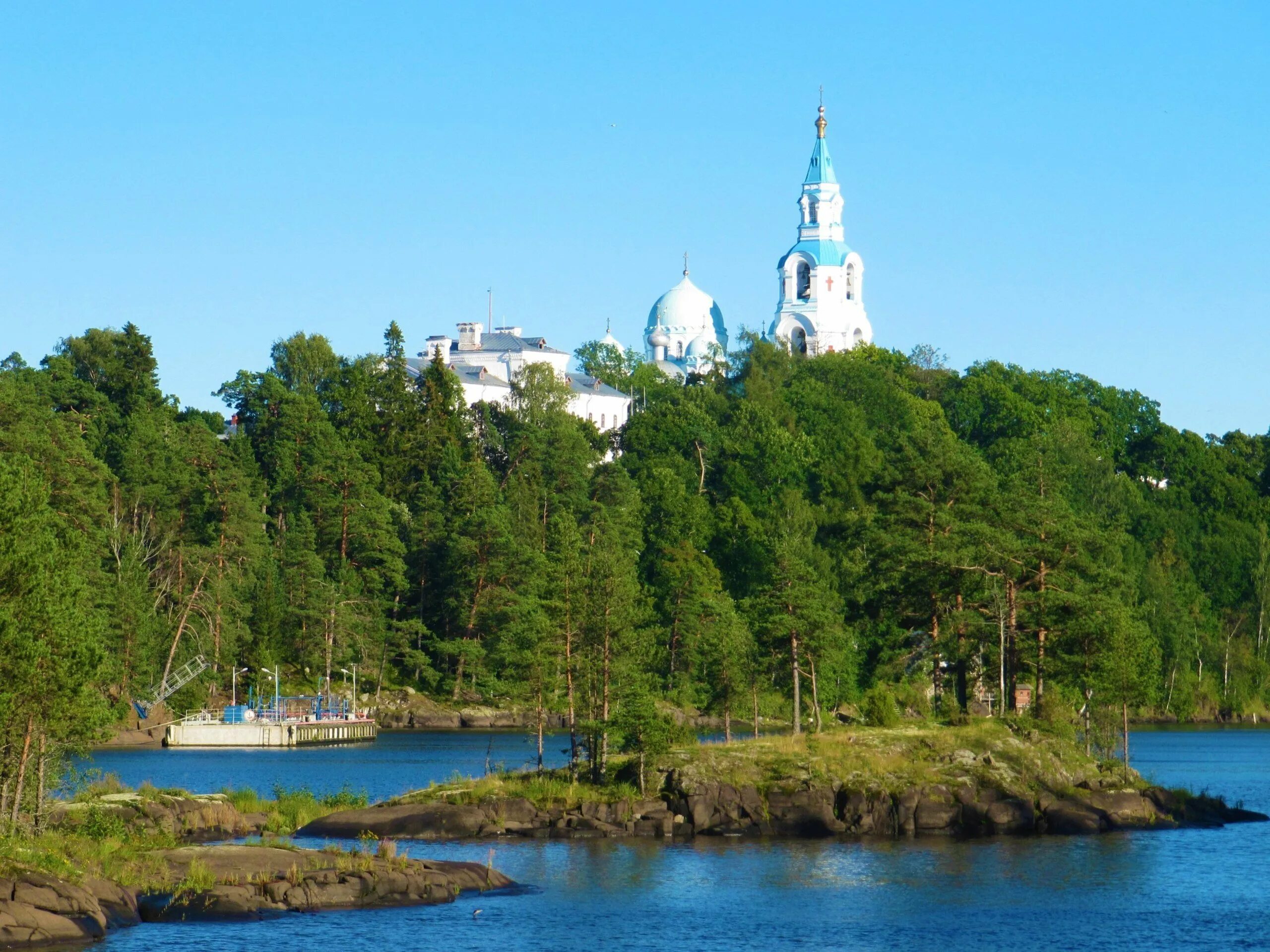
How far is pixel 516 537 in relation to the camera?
11500 cm

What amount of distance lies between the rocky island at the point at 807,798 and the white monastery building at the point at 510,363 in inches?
4039

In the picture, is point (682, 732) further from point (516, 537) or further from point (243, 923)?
point (516, 537)

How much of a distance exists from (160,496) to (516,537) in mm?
19974

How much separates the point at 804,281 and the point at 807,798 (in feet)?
457

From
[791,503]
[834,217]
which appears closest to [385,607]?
[791,503]

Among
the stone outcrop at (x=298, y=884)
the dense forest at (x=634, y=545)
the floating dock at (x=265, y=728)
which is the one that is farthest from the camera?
the floating dock at (x=265, y=728)

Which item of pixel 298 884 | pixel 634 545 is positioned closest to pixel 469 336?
pixel 634 545

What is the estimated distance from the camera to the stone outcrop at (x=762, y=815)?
53.4 metres

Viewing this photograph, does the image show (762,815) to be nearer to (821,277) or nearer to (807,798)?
(807,798)

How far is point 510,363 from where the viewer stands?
166000 mm

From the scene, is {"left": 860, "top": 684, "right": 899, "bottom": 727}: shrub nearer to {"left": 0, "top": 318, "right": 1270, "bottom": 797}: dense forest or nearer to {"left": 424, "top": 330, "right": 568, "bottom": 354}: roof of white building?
{"left": 0, "top": 318, "right": 1270, "bottom": 797}: dense forest

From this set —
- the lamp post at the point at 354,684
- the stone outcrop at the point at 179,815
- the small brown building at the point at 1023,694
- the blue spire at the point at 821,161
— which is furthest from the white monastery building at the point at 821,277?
the stone outcrop at the point at 179,815

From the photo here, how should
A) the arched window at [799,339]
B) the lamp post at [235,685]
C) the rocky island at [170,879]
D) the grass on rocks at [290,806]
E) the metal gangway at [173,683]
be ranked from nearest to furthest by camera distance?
the rocky island at [170,879] < the grass on rocks at [290,806] < the metal gangway at [173,683] < the lamp post at [235,685] < the arched window at [799,339]

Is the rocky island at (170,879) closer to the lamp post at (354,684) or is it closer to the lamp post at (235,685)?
the lamp post at (235,685)
